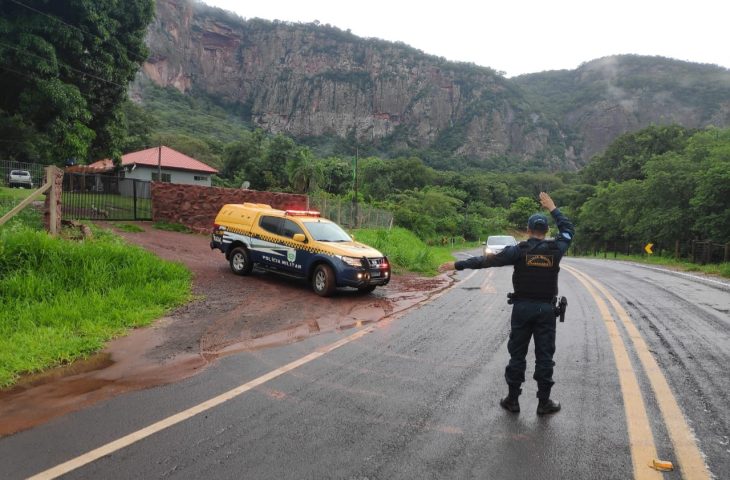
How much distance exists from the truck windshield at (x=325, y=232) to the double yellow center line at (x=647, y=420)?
6.02 meters

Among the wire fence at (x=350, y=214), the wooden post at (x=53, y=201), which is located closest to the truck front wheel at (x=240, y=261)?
the wooden post at (x=53, y=201)

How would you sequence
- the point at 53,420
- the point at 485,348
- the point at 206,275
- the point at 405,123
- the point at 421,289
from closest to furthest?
the point at 53,420, the point at 485,348, the point at 206,275, the point at 421,289, the point at 405,123

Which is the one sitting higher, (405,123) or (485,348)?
(405,123)

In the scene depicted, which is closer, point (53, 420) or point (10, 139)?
point (53, 420)

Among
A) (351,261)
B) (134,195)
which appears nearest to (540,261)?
(351,261)

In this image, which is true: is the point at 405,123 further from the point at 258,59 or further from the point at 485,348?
the point at 485,348

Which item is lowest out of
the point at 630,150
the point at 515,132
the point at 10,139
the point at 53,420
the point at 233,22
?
the point at 53,420

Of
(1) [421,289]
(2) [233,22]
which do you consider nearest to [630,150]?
(1) [421,289]

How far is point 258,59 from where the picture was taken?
584 feet

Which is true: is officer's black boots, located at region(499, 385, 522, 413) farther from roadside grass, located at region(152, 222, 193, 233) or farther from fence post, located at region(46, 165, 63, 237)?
roadside grass, located at region(152, 222, 193, 233)

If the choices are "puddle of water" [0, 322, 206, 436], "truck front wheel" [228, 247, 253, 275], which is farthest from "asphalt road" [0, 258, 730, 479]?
"truck front wheel" [228, 247, 253, 275]

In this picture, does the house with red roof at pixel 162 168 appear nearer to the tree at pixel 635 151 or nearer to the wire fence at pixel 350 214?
the wire fence at pixel 350 214

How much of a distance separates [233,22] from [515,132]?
114597 mm

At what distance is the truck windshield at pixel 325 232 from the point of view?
10.6m
